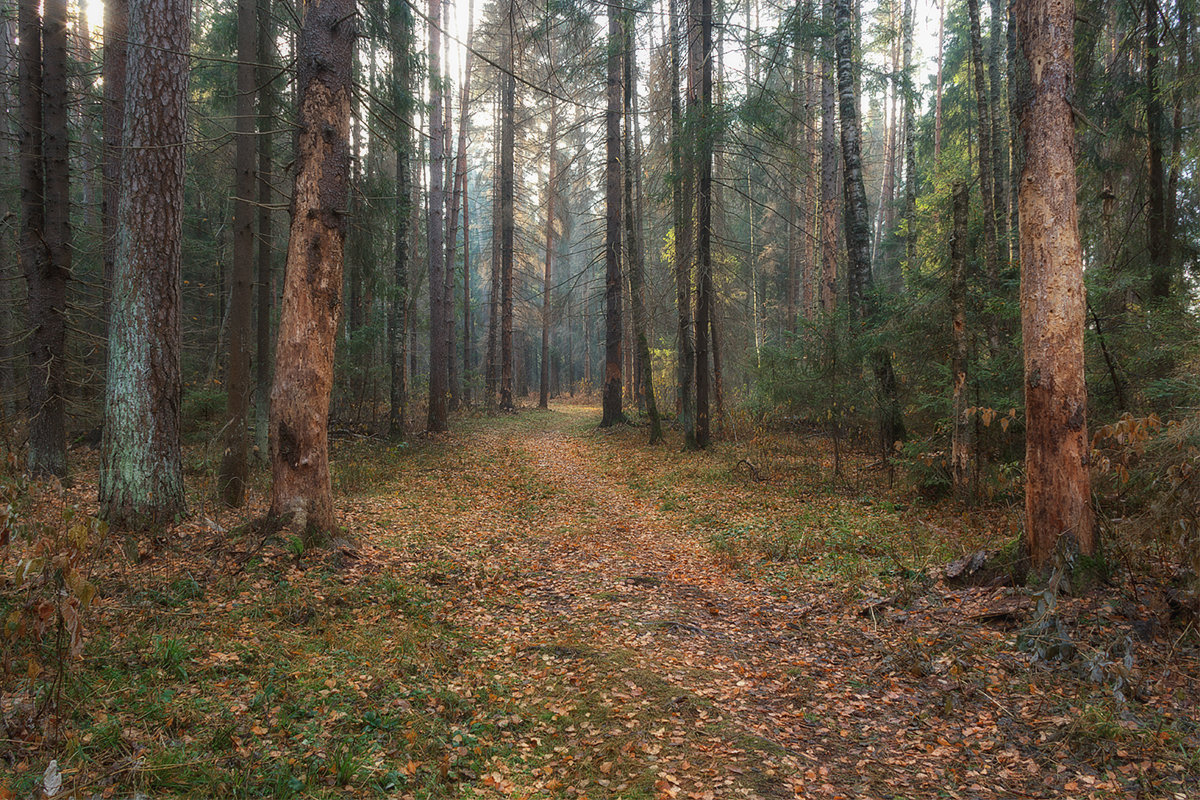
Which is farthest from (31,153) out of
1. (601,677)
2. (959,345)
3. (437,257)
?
(959,345)

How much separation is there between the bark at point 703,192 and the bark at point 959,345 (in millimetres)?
5252

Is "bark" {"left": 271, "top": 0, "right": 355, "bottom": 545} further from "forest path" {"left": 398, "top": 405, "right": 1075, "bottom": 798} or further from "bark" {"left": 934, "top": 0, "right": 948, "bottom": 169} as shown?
"bark" {"left": 934, "top": 0, "right": 948, "bottom": 169}

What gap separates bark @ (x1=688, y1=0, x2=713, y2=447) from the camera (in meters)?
11.5

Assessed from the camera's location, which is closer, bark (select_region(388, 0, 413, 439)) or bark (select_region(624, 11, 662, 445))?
bark (select_region(388, 0, 413, 439))

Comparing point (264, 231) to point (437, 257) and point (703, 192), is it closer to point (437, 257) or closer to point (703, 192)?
point (437, 257)

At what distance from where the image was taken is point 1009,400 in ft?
24.0

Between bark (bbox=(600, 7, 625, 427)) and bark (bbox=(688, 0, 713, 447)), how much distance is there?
3112mm

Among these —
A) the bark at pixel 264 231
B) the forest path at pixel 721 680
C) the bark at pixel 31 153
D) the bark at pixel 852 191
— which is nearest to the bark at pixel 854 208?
the bark at pixel 852 191

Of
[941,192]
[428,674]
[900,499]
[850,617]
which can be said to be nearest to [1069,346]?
[850,617]

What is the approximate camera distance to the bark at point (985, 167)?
830cm

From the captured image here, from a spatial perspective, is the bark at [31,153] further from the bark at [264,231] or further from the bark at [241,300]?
the bark at [264,231]

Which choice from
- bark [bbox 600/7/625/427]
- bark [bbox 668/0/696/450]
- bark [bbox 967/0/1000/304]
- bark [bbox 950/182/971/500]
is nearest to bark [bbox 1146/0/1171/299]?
bark [bbox 967/0/1000/304]

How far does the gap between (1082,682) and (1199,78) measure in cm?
856

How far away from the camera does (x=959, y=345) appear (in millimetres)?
7387
